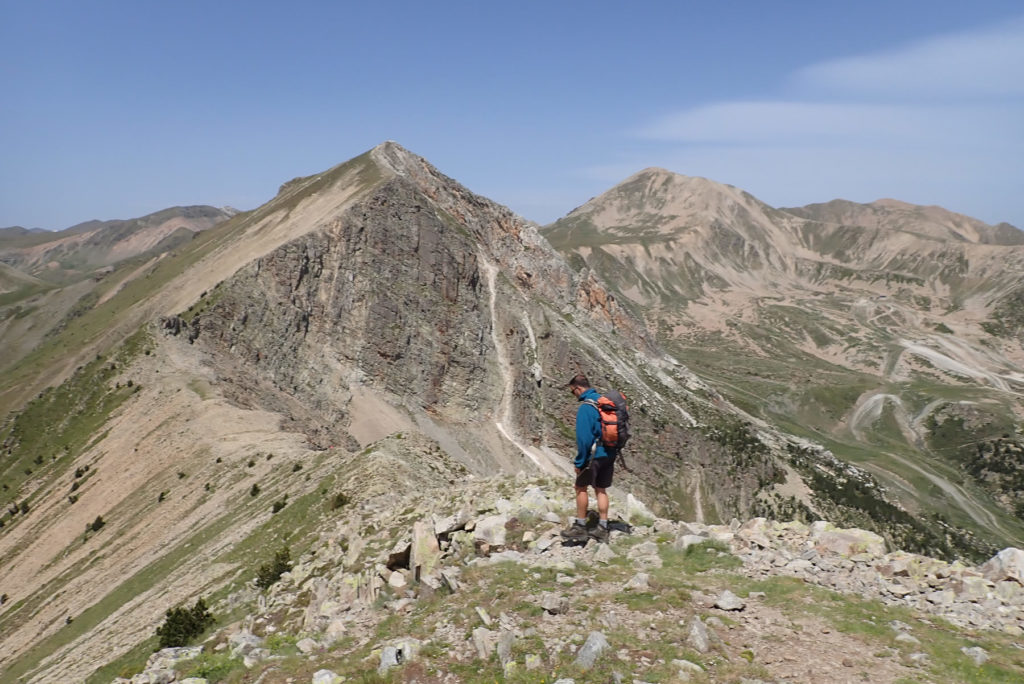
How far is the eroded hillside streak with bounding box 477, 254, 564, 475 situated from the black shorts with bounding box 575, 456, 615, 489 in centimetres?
6683

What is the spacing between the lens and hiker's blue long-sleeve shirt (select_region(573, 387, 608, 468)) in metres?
15.3

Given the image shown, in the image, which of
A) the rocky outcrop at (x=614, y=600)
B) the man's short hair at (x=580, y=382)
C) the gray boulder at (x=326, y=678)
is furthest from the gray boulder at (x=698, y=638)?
the gray boulder at (x=326, y=678)

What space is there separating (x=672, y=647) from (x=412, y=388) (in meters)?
78.1

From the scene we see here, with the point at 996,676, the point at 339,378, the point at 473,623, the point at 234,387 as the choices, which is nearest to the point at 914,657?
the point at 996,676

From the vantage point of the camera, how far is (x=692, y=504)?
3578 inches

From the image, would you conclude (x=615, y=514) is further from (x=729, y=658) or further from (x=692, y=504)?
(x=692, y=504)

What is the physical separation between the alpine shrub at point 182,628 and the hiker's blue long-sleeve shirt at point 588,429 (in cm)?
1475

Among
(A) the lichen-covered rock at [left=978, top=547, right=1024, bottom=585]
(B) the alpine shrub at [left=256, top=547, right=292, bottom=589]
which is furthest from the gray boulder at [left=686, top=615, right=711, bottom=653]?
(B) the alpine shrub at [left=256, top=547, right=292, bottom=589]

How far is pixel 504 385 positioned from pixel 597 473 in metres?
76.8

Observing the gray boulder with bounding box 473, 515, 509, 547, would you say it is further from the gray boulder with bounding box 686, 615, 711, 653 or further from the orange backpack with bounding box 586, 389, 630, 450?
the gray boulder with bounding box 686, 615, 711, 653

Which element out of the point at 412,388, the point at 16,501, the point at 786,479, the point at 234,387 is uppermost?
the point at 234,387

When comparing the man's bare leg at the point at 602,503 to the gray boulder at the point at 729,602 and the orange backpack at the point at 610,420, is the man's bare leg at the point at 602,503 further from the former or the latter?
the gray boulder at the point at 729,602

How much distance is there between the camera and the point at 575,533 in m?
16.7

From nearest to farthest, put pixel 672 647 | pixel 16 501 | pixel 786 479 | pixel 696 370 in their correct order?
1. pixel 672 647
2. pixel 16 501
3. pixel 786 479
4. pixel 696 370
